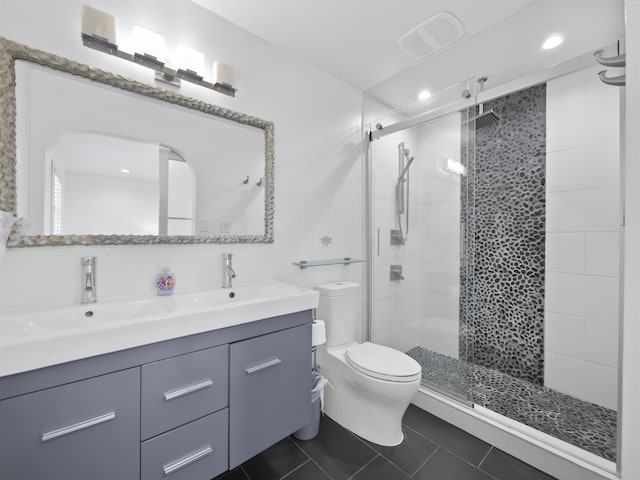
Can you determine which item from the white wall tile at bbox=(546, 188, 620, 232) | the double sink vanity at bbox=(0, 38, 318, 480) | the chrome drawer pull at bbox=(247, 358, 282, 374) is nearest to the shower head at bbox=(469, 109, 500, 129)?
the white wall tile at bbox=(546, 188, 620, 232)

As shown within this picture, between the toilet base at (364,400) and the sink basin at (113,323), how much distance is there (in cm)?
64

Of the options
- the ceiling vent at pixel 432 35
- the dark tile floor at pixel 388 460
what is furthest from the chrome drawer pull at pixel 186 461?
the ceiling vent at pixel 432 35

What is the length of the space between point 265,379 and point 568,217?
92.4 inches

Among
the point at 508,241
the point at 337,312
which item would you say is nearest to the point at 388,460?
the point at 337,312

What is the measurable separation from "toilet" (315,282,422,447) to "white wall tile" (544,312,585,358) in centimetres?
124

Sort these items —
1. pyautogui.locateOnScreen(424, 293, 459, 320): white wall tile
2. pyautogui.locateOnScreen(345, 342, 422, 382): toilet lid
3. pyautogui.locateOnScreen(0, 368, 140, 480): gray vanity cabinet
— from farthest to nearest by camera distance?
1. pyautogui.locateOnScreen(424, 293, 459, 320): white wall tile
2. pyautogui.locateOnScreen(345, 342, 422, 382): toilet lid
3. pyautogui.locateOnScreen(0, 368, 140, 480): gray vanity cabinet

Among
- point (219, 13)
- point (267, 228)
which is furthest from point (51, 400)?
point (219, 13)

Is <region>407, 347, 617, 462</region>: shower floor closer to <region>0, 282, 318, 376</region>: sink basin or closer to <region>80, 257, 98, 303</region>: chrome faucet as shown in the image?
<region>0, 282, 318, 376</region>: sink basin

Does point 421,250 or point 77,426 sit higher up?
point 421,250

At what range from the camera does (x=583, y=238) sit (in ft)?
6.41

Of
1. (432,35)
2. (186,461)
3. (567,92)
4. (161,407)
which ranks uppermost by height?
(432,35)

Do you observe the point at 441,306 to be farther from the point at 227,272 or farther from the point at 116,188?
the point at 116,188

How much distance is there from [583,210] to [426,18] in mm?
1692

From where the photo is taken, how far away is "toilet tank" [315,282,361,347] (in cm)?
198
